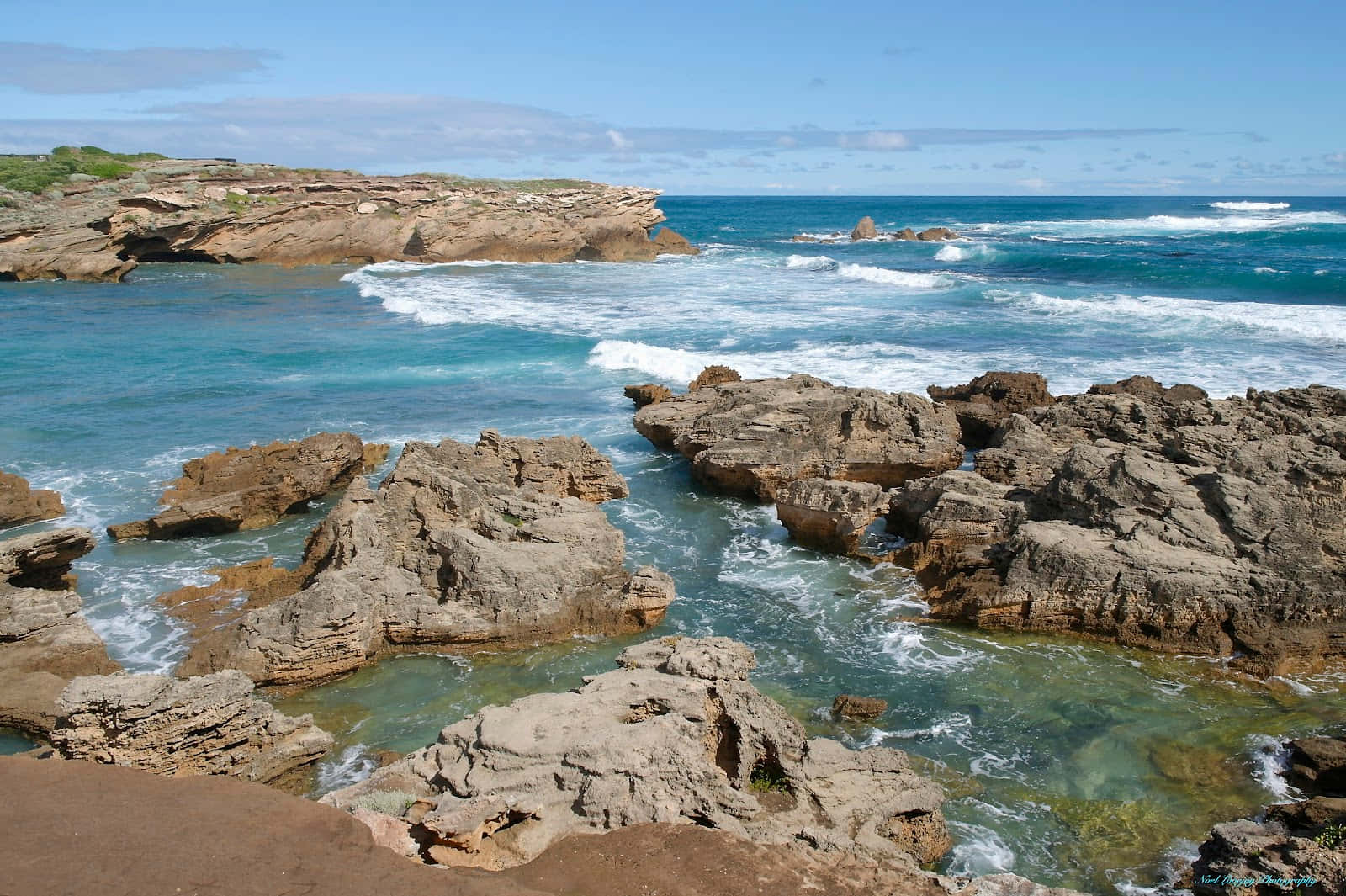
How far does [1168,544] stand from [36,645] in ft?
37.3

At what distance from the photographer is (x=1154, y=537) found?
1035 cm

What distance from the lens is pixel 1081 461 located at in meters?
11.7

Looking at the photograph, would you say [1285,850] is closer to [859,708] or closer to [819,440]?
[859,708]

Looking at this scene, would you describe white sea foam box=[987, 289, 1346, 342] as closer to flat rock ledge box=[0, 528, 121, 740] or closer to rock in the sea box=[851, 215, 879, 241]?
flat rock ledge box=[0, 528, 121, 740]

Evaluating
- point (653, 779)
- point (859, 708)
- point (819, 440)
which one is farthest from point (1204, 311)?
point (653, 779)

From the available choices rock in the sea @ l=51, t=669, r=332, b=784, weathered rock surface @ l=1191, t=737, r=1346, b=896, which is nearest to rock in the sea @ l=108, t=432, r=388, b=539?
rock in the sea @ l=51, t=669, r=332, b=784

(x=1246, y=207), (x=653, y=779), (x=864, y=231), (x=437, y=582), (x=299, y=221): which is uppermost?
(x=1246, y=207)

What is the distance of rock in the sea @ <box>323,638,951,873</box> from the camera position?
607cm

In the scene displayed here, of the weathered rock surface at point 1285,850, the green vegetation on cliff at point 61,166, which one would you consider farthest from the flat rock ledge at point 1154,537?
the green vegetation on cliff at point 61,166

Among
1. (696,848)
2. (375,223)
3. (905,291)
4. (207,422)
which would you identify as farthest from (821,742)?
(375,223)

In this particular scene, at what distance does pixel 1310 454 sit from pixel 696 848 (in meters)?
8.85

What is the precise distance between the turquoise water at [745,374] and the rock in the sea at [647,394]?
60cm

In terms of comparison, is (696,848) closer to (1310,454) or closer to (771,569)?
(771,569)

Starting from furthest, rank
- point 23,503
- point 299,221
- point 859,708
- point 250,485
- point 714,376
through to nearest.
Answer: point 299,221
point 714,376
point 250,485
point 23,503
point 859,708
